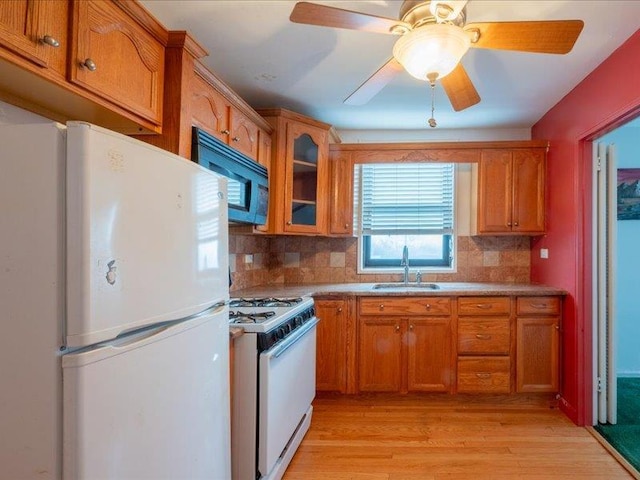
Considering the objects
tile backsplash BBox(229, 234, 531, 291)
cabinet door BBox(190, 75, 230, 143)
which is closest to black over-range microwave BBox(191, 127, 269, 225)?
cabinet door BBox(190, 75, 230, 143)

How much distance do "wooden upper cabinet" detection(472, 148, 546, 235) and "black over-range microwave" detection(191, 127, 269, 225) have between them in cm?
187

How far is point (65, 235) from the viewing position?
80 centimetres

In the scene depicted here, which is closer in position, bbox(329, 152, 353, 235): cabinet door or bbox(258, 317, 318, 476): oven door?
bbox(258, 317, 318, 476): oven door

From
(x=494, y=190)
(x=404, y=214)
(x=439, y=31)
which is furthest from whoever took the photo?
(x=404, y=214)

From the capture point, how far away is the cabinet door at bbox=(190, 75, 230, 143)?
1816 millimetres

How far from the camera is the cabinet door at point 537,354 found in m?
2.80

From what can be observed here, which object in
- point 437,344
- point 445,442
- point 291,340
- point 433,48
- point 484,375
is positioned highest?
point 433,48

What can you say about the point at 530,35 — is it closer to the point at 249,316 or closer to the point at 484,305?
Result: the point at 249,316

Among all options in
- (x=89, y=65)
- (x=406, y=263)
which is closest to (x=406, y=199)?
(x=406, y=263)

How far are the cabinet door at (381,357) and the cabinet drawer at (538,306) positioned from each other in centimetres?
94

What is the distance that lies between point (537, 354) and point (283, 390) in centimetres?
206

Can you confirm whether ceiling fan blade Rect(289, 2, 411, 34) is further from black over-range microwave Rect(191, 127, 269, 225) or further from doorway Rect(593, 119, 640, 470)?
doorway Rect(593, 119, 640, 470)

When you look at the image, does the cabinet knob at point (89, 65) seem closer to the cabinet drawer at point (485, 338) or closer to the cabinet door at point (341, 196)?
the cabinet door at point (341, 196)

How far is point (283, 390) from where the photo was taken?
185 centimetres
